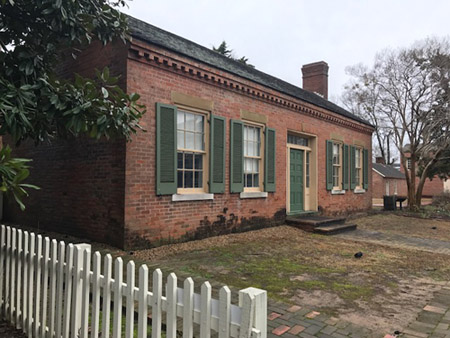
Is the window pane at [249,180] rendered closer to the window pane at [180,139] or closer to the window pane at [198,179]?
the window pane at [198,179]

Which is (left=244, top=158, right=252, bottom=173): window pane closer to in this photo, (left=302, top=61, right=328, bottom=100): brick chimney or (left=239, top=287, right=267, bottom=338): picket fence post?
(left=239, top=287, right=267, bottom=338): picket fence post

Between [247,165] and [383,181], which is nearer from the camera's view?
[247,165]

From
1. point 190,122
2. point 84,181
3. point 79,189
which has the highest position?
point 190,122

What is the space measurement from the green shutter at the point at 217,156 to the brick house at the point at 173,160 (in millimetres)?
25

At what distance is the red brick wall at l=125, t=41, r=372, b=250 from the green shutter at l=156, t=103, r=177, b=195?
0.12m

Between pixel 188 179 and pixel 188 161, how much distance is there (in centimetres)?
42

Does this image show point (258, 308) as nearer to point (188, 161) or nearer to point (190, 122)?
point (188, 161)

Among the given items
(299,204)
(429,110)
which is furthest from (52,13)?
(429,110)

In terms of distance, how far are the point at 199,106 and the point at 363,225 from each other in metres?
7.73

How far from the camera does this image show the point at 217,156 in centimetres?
809

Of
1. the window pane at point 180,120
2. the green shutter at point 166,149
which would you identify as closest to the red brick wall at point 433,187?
the window pane at point 180,120

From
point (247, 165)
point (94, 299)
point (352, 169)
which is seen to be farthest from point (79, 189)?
point (352, 169)

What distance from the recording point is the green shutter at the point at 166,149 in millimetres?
6750

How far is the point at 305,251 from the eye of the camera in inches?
274
